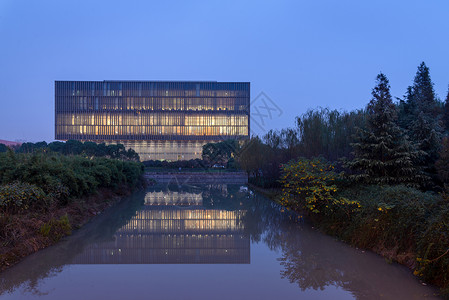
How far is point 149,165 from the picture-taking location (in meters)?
63.3

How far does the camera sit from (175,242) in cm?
970

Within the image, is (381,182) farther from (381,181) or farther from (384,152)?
(384,152)

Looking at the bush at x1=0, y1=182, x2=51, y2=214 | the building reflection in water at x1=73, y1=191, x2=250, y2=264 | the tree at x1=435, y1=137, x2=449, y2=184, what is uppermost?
the tree at x1=435, y1=137, x2=449, y2=184

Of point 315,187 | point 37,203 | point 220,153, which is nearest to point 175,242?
point 37,203

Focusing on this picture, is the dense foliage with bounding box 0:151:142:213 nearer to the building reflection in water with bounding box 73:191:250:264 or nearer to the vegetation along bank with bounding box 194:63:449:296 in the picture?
the building reflection in water with bounding box 73:191:250:264

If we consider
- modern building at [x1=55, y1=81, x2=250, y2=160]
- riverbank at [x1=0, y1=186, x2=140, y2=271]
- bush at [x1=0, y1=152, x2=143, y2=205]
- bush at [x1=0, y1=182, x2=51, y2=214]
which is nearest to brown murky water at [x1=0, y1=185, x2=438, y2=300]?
riverbank at [x1=0, y1=186, x2=140, y2=271]

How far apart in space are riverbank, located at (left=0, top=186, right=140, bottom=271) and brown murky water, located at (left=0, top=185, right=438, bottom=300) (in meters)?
0.26

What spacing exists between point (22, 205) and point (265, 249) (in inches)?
274

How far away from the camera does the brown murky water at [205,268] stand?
5887 mm

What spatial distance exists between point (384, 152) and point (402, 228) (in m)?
4.82

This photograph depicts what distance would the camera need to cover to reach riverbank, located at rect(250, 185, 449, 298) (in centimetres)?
593

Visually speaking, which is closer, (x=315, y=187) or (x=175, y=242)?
(x=175, y=242)

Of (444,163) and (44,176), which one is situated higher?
(444,163)

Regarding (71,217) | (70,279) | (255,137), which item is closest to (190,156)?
(255,137)
